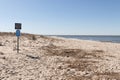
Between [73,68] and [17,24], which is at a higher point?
[17,24]

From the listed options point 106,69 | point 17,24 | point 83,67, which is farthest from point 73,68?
point 17,24

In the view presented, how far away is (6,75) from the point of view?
34.2 ft

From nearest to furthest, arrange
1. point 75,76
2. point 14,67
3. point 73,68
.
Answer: point 75,76
point 14,67
point 73,68

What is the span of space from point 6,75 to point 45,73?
7.13 feet

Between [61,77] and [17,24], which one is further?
[17,24]

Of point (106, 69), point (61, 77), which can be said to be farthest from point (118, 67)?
point (61, 77)

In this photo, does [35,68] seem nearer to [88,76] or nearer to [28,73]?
[28,73]

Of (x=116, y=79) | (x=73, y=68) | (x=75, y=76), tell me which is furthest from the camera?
(x=73, y=68)

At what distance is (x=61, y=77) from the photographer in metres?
10.6

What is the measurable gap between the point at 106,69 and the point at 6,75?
630 centimetres

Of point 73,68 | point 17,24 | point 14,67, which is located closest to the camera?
point 14,67

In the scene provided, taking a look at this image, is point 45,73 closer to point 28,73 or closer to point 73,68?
point 28,73

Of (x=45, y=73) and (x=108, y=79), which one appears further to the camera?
(x=45, y=73)

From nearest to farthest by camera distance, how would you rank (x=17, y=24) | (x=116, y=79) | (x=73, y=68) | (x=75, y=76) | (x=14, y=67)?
(x=116, y=79)
(x=75, y=76)
(x=14, y=67)
(x=73, y=68)
(x=17, y=24)
